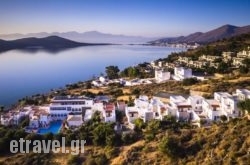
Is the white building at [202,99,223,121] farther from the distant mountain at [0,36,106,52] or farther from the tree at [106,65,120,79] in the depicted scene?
the distant mountain at [0,36,106,52]

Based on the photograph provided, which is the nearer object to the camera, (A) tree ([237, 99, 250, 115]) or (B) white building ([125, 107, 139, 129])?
(A) tree ([237, 99, 250, 115])

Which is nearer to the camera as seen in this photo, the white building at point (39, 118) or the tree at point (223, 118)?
the tree at point (223, 118)

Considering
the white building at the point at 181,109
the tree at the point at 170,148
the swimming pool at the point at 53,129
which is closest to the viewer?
the tree at the point at 170,148

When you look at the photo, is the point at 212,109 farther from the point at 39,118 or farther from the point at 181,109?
the point at 39,118

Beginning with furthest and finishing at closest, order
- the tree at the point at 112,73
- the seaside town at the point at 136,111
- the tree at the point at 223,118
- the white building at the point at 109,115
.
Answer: the tree at the point at 112,73 → the white building at the point at 109,115 → the seaside town at the point at 136,111 → the tree at the point at 223,118

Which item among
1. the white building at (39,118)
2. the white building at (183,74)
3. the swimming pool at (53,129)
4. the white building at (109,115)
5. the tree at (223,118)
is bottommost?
the swimming pool at (53,129)

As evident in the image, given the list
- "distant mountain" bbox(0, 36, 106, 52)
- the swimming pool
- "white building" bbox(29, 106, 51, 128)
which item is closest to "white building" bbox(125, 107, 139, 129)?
the swimming pool

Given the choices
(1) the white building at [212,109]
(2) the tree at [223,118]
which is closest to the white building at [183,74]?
(1) the white building at [212,109]

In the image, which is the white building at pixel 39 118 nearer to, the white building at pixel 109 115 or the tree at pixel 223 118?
the white building at pixel 109 115

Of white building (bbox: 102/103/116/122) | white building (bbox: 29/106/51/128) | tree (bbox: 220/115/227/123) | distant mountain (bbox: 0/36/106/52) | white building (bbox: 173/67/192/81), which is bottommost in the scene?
white building (bbox: 29/106/51/128)

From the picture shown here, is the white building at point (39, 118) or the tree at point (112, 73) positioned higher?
the tree at point (112, 73)
